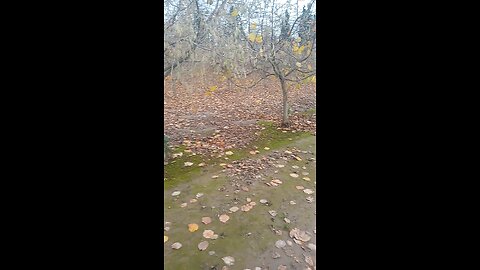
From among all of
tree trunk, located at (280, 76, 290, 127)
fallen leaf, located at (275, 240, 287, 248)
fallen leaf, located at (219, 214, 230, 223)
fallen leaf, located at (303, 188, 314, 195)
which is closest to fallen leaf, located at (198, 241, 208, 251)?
fallen leaf, located at (219, 214, 230, 223)

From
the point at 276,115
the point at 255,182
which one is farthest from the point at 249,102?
the point at 255,182

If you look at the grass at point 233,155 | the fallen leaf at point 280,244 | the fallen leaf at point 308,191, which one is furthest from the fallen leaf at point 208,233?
the fallen leaf at point 308,191

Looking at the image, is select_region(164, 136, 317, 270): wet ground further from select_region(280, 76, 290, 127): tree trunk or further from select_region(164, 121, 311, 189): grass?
select_region(280, 76, 290, 127): tree trunk

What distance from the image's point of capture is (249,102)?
12.3ft

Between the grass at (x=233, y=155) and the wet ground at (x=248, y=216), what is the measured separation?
82 mm

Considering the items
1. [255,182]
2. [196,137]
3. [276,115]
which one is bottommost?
[255,182]

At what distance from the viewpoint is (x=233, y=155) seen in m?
2.84

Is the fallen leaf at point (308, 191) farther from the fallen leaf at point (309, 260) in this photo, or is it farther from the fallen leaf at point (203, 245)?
the fallen leaf at point (203, 245)

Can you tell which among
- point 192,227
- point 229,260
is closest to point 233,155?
point 192,227

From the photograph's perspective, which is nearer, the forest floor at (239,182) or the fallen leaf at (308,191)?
the forest floor at (239,182)

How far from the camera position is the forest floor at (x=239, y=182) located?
151cm

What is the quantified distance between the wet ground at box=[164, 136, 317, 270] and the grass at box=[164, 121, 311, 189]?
82 mm
